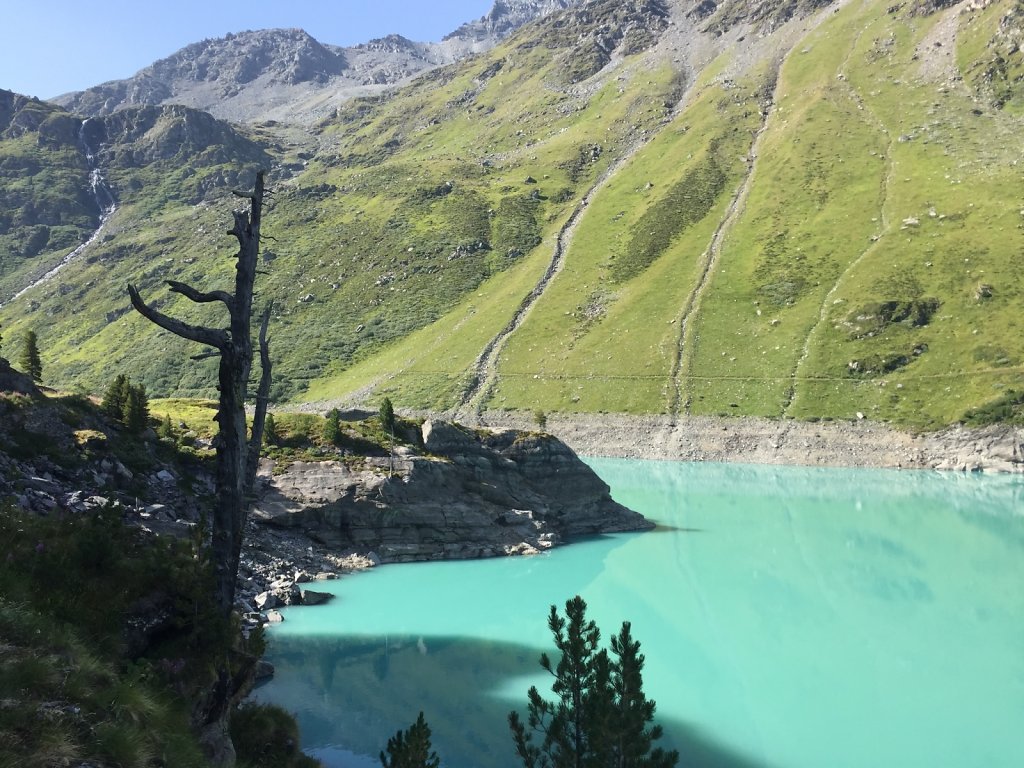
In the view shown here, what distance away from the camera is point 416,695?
2241 cm

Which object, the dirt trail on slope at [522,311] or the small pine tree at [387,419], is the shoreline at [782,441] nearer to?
the dirt trail on slope at [522,311]

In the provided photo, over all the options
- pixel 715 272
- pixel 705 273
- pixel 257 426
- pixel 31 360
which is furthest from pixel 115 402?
pixel 715 272

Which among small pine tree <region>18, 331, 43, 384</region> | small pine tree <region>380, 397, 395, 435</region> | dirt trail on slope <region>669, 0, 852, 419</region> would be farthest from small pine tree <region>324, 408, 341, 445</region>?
dirt trail on slope <region>669, 0, 852, 419</region>

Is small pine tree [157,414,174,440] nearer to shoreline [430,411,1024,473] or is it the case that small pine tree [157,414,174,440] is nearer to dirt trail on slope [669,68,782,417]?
shoreline [430,411,1024,473]

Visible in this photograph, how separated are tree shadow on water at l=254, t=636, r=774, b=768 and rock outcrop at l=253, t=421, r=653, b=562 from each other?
11.4 m

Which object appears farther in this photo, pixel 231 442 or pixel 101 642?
pixel 231 442

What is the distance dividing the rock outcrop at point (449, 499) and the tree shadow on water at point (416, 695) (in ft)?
37.5

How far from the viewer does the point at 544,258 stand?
507ft

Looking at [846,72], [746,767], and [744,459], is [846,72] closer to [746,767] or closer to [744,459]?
[744,459]

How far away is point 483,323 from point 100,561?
12214 cm

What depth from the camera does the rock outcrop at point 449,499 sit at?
38062 mm

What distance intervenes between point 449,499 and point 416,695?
743 inches

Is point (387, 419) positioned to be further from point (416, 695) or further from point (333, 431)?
point (416, 695)

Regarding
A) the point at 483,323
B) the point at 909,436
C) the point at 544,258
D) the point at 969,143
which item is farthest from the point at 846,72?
the point at 909,436
